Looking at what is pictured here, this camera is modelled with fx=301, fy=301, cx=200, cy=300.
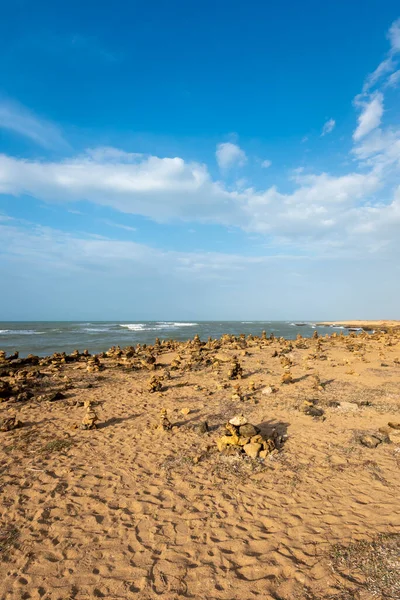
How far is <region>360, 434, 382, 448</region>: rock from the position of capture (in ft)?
27.9

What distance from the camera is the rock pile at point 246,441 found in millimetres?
8258

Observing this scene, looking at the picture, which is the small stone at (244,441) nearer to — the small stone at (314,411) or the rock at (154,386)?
the small stone at (314,411)

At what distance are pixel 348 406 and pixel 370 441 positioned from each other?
3198 mm

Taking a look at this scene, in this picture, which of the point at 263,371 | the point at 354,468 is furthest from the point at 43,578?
the point at 263,371

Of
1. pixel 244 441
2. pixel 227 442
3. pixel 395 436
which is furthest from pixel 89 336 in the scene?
pixel 395 436

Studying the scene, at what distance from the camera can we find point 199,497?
6480mm

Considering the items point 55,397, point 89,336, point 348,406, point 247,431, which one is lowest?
point 89,336

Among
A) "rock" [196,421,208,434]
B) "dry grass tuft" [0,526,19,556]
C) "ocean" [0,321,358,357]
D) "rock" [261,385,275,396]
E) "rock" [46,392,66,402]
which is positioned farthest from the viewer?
"ocean" [0,321,358,357]

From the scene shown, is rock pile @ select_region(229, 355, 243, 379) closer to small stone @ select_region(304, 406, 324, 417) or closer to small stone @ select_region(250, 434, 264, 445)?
small stone @ select_region(304, 406, 324, 417)

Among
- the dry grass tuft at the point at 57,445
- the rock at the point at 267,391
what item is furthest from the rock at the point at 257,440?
the rock at the point at 267,391

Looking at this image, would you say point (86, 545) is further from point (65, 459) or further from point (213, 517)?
point (65, 459)

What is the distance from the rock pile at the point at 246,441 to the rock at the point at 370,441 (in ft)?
7.74

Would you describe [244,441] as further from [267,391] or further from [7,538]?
[267,391]

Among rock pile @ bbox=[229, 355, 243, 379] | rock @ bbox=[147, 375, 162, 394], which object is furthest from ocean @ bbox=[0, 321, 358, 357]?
rock pile @ bbox=[229, 355, 243, 379]
